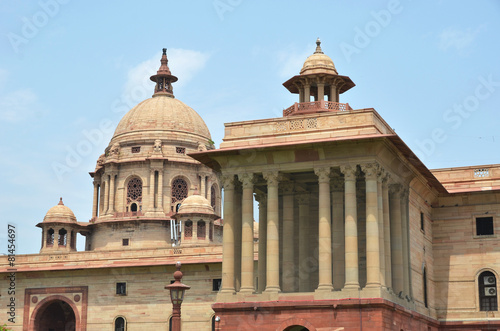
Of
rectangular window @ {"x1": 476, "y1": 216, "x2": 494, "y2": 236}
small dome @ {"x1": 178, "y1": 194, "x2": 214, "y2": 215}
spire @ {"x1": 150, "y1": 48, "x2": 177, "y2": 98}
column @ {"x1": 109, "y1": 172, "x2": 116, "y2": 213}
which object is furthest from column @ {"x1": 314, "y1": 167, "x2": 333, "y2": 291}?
spire @ {"x1": 150, "y1": 48, "x2": 177, "y2": 98}

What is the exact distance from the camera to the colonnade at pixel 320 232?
4481 cm

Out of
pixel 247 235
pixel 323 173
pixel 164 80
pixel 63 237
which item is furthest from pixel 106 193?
pixel 323 173

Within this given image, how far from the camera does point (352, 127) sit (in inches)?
1836

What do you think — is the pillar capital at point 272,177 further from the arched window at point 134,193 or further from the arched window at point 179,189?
the arched window at point 179,189

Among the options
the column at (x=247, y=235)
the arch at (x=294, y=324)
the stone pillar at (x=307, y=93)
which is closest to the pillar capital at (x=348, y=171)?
the column at (x=247, y=235)

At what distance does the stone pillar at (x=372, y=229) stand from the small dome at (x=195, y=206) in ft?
132

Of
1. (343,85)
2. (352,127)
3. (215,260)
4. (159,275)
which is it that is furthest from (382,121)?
(159,275)

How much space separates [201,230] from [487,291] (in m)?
36.0

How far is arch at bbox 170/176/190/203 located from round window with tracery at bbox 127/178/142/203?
345cm

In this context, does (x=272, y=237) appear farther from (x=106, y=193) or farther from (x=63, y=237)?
(x=106, y=193)

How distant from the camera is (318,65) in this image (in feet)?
173

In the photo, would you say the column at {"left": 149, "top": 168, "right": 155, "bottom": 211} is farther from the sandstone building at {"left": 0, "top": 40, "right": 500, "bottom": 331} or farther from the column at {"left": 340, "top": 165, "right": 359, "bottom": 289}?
the column at {"left": 340, "top": 165, "right": 359, "bottom": 289}

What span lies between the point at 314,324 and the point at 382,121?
40.5 ft

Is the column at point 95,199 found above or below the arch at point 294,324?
above
